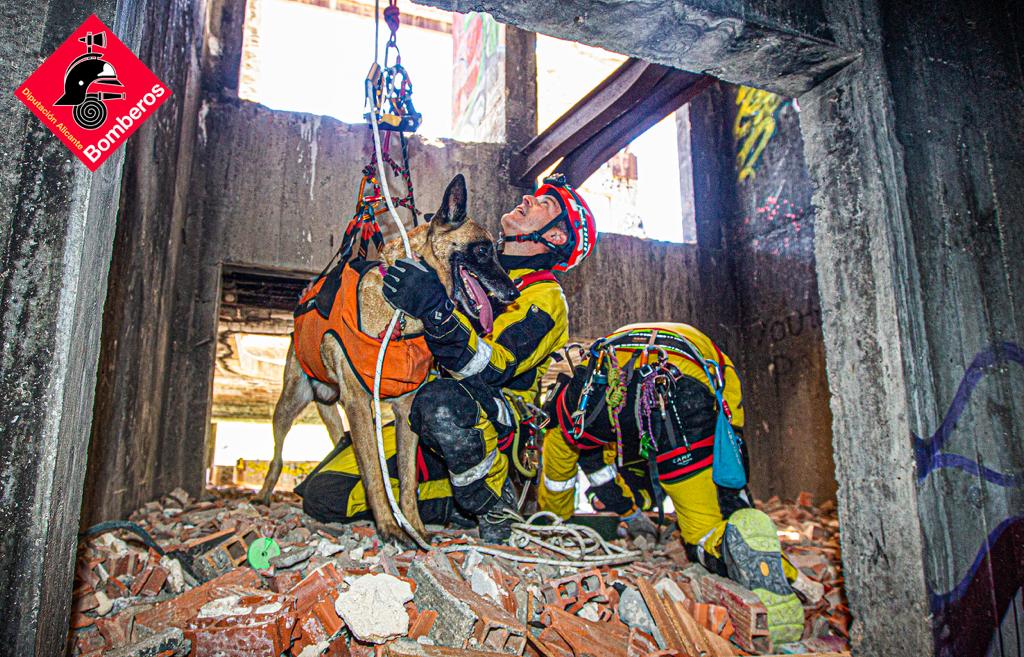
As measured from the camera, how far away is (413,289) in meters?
2.71

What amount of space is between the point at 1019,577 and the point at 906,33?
76.6 inches

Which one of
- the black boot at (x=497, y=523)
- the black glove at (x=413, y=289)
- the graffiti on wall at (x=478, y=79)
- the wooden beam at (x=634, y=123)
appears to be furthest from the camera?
the graffiti on wall at (x=478, y=79)

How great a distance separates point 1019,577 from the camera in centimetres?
196

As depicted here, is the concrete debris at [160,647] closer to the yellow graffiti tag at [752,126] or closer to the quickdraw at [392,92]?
the quickdraw at [392,92]

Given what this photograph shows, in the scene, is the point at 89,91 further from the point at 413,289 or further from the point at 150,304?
the point at 150,304

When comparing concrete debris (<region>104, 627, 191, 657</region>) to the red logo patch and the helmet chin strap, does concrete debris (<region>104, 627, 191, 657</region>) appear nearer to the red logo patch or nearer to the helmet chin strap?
the red logo patch

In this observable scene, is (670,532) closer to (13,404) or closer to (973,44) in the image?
(973,44)

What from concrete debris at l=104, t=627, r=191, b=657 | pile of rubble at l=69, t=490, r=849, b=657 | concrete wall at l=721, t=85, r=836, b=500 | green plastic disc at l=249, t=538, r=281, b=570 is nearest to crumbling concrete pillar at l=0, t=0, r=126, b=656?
concrete debris at l=104, t=627, r=191, b=657

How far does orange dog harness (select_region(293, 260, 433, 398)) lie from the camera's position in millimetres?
2963

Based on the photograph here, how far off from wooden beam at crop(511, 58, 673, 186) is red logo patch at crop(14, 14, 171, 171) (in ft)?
11.5

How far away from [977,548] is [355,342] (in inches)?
103

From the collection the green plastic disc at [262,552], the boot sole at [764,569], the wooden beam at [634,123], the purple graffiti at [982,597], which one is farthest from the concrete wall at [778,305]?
the green plastic disc at [262,552]

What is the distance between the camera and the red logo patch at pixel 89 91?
4.58 ft

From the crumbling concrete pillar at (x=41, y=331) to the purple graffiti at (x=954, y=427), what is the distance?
2347 mm
